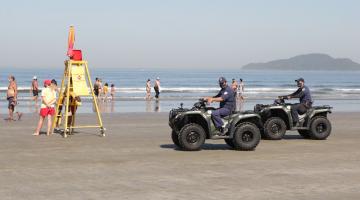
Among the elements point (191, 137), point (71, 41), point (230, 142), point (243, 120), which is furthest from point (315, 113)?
point (71, 41)

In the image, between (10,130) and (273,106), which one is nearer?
(273,106)

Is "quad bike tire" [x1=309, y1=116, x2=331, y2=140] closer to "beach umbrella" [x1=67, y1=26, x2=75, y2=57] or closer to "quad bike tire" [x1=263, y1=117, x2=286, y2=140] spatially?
"quad bike tire" [x1=263, y1=117, x2=286, y2=140]

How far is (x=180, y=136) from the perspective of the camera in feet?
44.4

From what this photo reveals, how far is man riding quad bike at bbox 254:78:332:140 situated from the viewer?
16125 mm

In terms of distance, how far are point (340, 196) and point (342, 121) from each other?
14825 millimetres

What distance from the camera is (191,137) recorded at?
13.6 metres

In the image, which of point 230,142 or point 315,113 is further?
point 315,113

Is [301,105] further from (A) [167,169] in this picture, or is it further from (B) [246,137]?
(A) [167,169]

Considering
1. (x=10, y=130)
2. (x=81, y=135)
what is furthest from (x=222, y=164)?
(x=10, y=130)

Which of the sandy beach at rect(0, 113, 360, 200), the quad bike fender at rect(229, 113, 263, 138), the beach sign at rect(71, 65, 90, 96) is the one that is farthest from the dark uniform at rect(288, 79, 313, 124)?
the beach sign at rect(71, 65, 90, 96)

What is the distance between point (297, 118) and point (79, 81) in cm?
578

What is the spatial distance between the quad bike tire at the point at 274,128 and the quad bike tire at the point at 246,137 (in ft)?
7.37

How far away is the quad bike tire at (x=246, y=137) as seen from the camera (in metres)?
13.7

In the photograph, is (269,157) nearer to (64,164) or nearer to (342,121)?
(64,164)
